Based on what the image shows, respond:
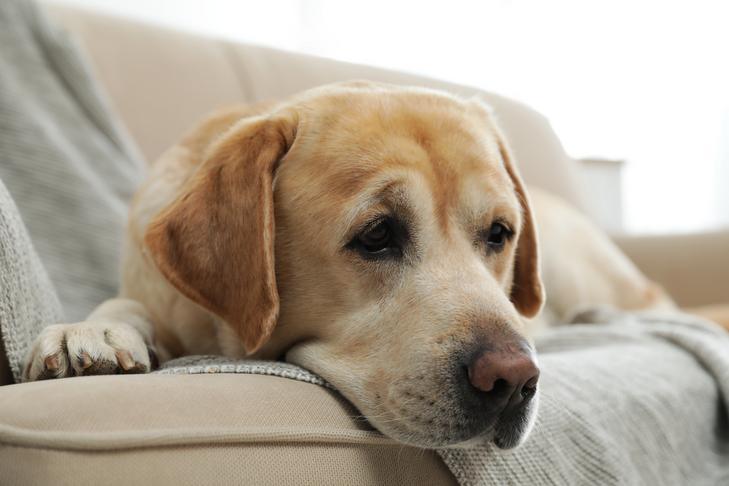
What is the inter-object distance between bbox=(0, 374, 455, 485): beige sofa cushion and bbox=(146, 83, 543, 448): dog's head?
0.12 meters

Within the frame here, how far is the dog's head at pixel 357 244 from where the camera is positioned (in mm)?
1090

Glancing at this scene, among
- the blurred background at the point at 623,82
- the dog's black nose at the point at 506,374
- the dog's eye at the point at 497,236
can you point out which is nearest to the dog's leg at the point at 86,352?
the dog's black nose at the point at 506,374

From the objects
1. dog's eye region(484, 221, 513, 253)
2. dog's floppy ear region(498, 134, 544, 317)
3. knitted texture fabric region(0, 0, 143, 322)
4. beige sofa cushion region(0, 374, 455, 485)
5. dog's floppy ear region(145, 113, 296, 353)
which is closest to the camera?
beige sofa cushion region(0, 374, 455, 485)

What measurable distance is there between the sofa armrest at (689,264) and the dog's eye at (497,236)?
217cm

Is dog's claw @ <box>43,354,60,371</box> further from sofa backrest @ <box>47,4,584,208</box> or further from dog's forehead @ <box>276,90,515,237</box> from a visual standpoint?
sofa backrest @ <box>47,4,584,208</box>

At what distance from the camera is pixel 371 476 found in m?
0.91

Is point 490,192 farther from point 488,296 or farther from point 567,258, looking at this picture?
point 567,258

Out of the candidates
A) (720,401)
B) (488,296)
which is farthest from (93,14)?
(720,401)

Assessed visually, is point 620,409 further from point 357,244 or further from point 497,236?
point 357,244

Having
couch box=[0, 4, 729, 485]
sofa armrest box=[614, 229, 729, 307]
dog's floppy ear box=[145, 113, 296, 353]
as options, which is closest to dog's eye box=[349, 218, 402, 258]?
dog's floppy ear box=[145, 113, 296, 353]

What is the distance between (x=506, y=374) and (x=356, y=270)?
35 cm

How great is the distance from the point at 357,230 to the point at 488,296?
248mm

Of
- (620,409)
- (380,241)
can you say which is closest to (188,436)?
(380,241)

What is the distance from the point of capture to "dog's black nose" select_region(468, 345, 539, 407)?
3.16 feet
